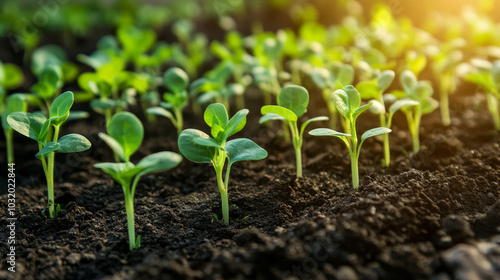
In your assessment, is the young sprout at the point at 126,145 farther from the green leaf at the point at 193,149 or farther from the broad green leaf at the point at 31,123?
the broad green leaf at the point at 31,123

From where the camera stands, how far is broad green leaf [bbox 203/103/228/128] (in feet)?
5.78

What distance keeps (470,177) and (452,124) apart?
2.64 ft

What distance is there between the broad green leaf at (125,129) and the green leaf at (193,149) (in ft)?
0.64

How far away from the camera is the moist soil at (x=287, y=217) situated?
138cm

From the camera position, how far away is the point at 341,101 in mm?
1777

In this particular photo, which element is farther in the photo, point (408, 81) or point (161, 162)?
point (408, 81)

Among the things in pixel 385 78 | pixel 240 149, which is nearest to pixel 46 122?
pixel 240 149

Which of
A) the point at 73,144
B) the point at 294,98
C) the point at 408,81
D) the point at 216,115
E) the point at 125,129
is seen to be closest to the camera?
the point at 125,129

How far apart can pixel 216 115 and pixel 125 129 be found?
38 cm

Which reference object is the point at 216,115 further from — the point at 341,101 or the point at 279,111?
the point at 341,101

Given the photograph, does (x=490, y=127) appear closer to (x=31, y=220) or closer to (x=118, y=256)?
(x=118, y=256)

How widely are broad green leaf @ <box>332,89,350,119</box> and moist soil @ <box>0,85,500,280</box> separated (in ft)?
1.06

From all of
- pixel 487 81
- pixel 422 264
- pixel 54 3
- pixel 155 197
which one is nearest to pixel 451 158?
pixel 487 81

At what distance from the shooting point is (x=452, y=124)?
266 centimetres
